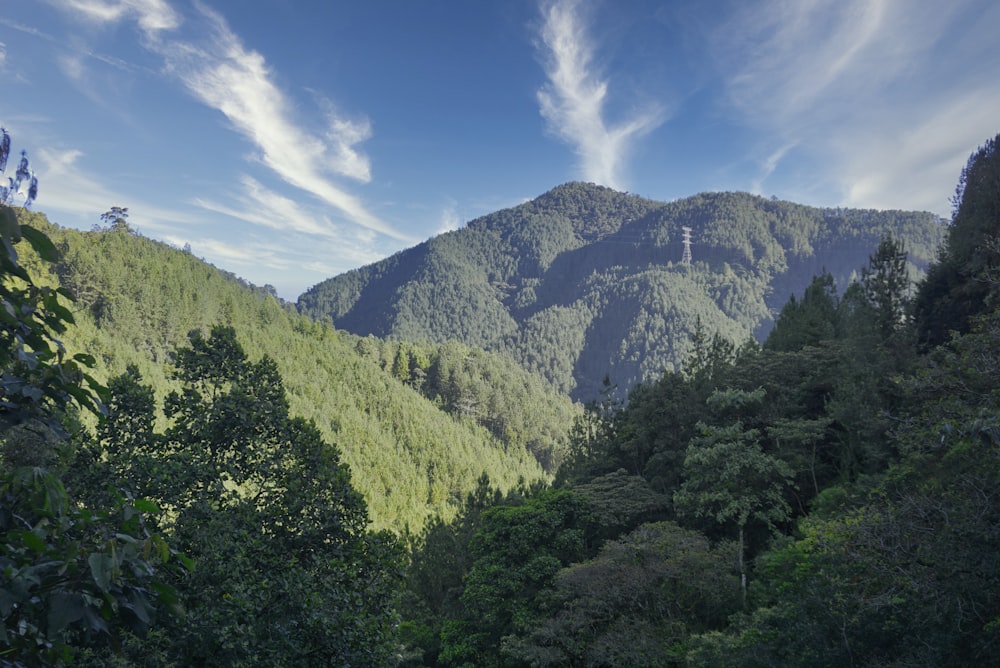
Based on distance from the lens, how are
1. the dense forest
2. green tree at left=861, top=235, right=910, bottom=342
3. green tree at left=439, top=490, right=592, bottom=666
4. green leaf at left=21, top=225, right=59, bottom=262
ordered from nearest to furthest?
green leaf at left=21, top=225, right=59, bottom=262 → the dense forest → green tree at left=439, top=490, right=592, bottom=666 → green tree at left=861, top=235, right=910, bottom=342

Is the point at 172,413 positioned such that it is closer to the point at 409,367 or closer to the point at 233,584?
the point at 233,584

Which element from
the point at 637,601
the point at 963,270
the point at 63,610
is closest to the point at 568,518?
the point at 637,601

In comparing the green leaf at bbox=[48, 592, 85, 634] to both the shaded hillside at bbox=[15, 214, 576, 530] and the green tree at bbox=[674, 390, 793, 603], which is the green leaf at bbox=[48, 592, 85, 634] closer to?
the green tree at bbox=[674, 390, 793, 603]

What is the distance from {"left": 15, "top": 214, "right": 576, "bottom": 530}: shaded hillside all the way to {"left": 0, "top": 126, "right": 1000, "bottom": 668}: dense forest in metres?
30.6

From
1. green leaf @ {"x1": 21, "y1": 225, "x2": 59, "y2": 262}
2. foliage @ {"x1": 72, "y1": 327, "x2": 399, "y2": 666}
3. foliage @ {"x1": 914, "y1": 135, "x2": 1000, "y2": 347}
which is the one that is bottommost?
foliage @ {"x1": 72, "y1": 327, "x2": 399, "y2": 666}

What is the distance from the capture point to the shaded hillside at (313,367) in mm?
57375

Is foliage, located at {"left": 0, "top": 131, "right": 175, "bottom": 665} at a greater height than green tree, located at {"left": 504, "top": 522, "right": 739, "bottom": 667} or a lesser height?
greater

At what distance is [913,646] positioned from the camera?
7504 mm

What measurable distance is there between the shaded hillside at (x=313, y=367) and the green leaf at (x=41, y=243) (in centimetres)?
4846

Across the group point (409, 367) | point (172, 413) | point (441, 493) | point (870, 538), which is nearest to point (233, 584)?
point (172, 413)

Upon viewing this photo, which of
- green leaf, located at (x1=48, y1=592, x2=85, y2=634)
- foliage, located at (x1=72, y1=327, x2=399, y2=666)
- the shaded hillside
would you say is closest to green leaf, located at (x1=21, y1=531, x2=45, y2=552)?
green leaf, located at (x1=48, y1=592, x2=85, y2=634)

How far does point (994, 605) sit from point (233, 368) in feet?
36.3

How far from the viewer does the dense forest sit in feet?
7.89

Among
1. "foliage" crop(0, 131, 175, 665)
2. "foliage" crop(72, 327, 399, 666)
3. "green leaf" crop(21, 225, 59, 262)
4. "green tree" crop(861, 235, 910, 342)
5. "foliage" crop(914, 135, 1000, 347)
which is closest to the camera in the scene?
"foliage" crop(0, 131, 175, 665)
